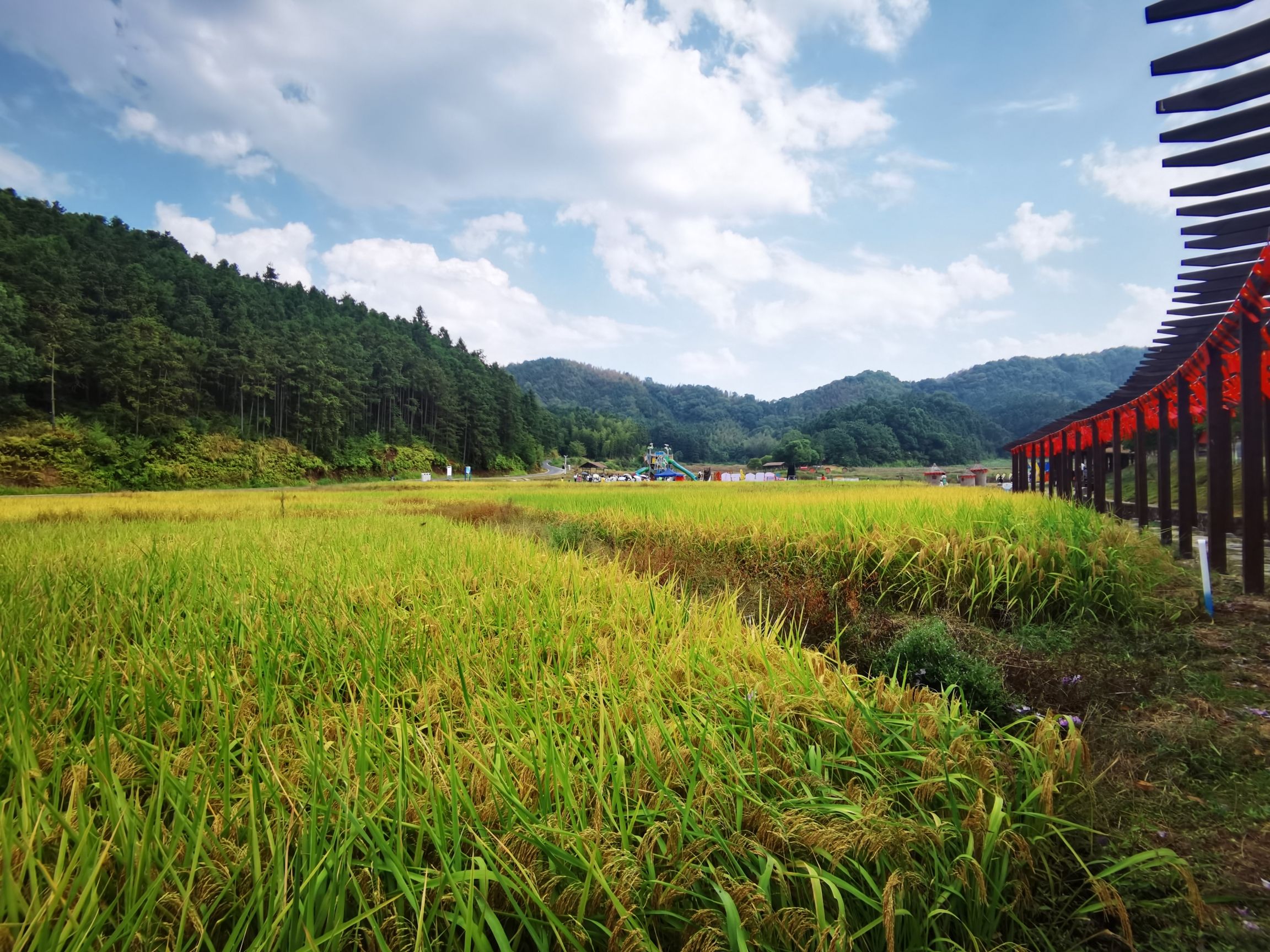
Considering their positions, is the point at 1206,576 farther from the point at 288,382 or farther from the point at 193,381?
the point at 288,382

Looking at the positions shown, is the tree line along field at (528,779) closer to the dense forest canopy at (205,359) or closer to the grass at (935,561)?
the grass at (935,561)

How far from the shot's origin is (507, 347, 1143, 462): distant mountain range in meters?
77.5

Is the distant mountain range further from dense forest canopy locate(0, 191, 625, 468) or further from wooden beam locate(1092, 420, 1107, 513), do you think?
dense forest canopy locate(0, 191, 625, 468)

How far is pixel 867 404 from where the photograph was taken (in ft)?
283

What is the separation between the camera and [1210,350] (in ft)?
18.2

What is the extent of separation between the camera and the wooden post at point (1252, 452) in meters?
4.58

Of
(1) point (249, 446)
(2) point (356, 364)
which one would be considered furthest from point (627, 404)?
(1) point (249, 446)

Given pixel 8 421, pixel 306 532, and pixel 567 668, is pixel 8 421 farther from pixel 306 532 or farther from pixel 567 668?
pixel 567 668

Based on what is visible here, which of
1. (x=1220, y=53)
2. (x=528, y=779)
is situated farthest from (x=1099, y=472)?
(x=528, y=779)

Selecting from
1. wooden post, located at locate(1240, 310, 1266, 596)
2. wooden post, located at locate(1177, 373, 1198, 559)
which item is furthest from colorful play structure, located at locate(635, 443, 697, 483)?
wooden post, located at locate(1240, 310, 1266, 596)

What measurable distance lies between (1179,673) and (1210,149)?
281cm

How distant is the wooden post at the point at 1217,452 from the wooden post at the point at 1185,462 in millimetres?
872

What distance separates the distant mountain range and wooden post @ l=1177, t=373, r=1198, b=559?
37.7 m

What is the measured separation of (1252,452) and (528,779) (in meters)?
6.30
